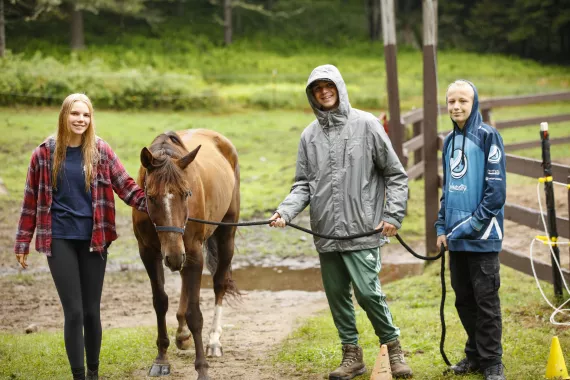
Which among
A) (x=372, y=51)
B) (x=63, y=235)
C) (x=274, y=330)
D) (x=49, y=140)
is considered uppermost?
(x=372, y=51)

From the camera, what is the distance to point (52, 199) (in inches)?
193

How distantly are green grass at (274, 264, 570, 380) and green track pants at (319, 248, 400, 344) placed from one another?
424 millimetres

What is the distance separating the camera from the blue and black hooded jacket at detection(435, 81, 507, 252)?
4762mm

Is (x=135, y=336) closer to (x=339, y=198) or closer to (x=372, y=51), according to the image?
(x=339, y=198)

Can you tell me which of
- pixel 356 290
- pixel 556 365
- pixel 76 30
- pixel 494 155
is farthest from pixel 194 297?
pixel 76 30

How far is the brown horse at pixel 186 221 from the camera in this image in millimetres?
5082

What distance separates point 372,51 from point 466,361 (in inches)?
1187

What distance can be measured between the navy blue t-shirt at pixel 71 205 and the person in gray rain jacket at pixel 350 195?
1.24 metres

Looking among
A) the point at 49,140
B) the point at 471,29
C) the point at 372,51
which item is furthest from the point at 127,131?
the point at 471,29

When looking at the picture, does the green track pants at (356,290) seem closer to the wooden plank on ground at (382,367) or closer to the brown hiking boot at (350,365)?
the brown hiking boot at (350,365)

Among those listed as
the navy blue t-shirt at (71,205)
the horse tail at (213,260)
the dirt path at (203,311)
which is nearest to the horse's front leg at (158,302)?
the dirt path at (203,311)

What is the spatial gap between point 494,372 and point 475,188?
1193mm

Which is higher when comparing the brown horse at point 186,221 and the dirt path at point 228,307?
the brown horse at point 186,221

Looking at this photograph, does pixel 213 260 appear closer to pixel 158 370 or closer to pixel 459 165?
pixel 158 370
